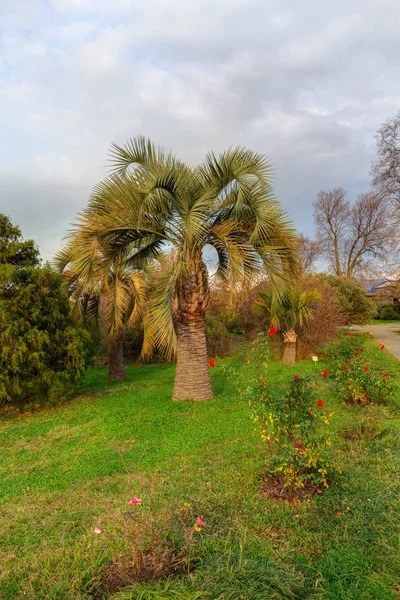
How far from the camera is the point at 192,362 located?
6.96m

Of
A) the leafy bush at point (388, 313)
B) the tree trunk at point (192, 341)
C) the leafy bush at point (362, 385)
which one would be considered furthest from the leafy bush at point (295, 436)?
the leafy bush at point (388, 313)

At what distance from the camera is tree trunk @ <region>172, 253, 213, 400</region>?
22.6ft

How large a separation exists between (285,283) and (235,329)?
955 cm

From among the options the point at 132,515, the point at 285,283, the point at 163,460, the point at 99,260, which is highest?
the point at 99,260

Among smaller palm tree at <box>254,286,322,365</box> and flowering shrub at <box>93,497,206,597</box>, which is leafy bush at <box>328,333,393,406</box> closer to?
smaller palm tree at <box>254,286,322,365</box>

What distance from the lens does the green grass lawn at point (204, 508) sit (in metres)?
2.12

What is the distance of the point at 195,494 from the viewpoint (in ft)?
11.1

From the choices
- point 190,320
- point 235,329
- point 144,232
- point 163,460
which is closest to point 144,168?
point 144,232

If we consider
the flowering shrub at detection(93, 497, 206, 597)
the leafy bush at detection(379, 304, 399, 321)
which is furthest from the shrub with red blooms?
the leafy bush at detection(379, 304, 399, 321)

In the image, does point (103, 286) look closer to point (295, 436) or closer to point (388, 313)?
point (295, 436)

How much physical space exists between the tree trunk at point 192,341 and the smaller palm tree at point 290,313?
3485 millimetres

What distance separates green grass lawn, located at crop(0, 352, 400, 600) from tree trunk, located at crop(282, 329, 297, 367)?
14.6 feet

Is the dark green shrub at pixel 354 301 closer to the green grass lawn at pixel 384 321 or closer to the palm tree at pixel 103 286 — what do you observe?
the palm tree at pixel 103 286

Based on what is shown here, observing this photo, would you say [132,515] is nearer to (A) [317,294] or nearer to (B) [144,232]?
(B) [144,232]
